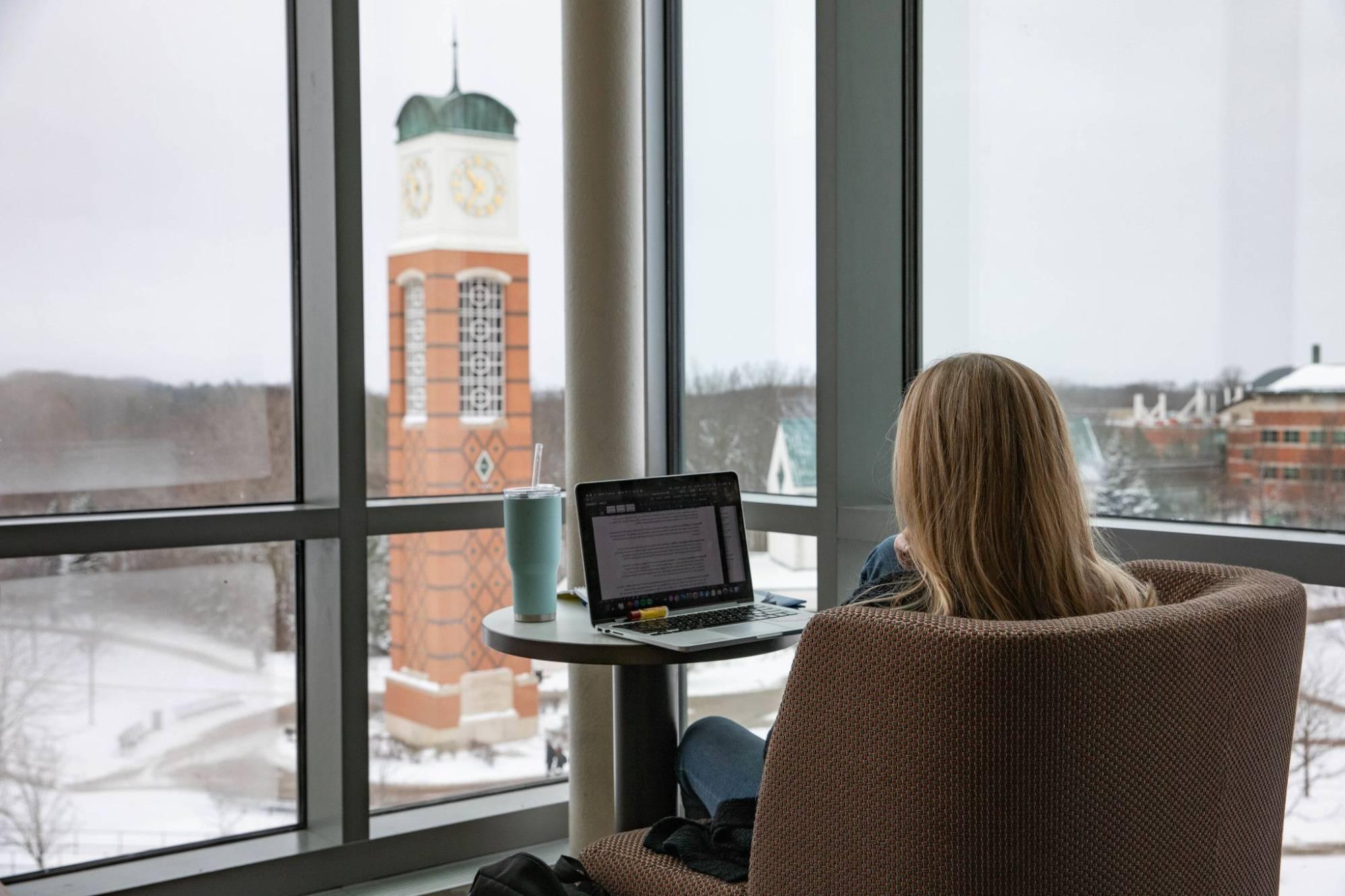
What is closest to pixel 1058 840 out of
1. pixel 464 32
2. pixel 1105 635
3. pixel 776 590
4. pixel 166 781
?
pixel 1105 635

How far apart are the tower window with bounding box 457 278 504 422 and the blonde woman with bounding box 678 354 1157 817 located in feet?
6.28

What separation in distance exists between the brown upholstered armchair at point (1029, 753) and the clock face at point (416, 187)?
7.23 feet

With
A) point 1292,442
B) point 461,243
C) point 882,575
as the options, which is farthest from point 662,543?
point 461,243

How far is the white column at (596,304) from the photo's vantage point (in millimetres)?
2801

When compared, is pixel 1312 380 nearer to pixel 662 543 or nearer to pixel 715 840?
pixel 662 543

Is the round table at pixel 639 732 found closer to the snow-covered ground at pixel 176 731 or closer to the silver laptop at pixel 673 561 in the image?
the silver laptop at pixel 673 561

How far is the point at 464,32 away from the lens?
3.11m

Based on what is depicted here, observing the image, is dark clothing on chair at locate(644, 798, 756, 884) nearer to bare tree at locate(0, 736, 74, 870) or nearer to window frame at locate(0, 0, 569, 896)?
window frame at locate(0, 0, 569, 896)

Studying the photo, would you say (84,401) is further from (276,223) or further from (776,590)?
(776,590)

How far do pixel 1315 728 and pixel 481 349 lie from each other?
2.20 m

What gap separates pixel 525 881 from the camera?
1414 millimetres

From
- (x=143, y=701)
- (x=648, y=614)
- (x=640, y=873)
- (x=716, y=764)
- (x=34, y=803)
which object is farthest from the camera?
(x=143, y=701)

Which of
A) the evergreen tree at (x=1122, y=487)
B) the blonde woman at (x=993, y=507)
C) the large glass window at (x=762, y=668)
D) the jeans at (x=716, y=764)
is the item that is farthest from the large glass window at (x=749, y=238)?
the blonde woman at (x=993, y=507)

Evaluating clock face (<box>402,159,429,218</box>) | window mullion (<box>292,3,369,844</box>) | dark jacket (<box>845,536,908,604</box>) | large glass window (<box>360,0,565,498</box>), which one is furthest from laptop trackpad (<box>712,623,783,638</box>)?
clock face (<box>402,159,429,218</box>)
